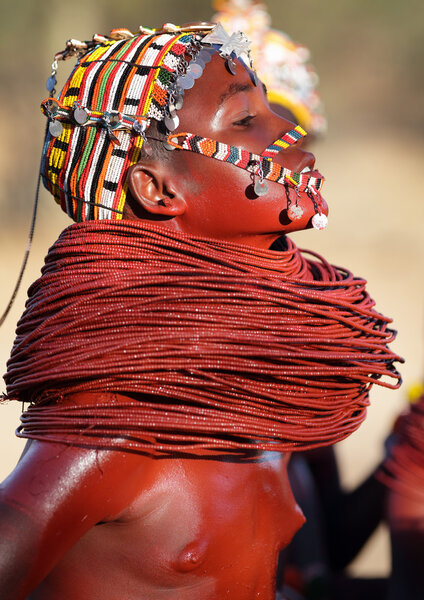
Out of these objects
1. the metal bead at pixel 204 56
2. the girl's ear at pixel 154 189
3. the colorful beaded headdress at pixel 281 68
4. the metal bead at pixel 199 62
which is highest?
the colorful beaded headdress at pixel 281 68

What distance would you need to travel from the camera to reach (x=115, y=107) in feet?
5.43

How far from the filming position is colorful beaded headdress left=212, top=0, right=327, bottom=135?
142 inches

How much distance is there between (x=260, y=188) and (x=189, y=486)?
0.69m

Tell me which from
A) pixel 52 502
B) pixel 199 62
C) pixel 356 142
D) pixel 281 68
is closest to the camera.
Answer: pixel 52 502

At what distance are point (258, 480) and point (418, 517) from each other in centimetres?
115

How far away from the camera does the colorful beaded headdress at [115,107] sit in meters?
1.64

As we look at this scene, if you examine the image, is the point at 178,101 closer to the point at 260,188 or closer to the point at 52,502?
the point at 260,188

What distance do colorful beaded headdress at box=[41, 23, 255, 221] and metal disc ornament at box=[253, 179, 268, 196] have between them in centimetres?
23

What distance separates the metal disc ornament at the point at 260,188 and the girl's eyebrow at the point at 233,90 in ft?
0.69

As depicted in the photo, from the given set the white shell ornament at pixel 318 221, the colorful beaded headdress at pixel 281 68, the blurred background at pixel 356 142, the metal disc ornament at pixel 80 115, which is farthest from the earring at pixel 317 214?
the blurred background at pixel 356 142

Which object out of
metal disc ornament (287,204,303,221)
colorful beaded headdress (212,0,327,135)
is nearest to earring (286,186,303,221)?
metal disc ornament (287,204,303,221)

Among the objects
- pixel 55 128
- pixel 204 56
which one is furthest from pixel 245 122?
pixel 55 128

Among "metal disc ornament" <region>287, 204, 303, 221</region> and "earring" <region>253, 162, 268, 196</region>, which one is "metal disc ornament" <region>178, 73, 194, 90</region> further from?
"metal disc ornament" <region>287, 204, 303, 221</region>

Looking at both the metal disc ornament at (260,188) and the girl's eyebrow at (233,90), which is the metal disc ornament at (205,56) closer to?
the girl's eyebrow at (233,90)
